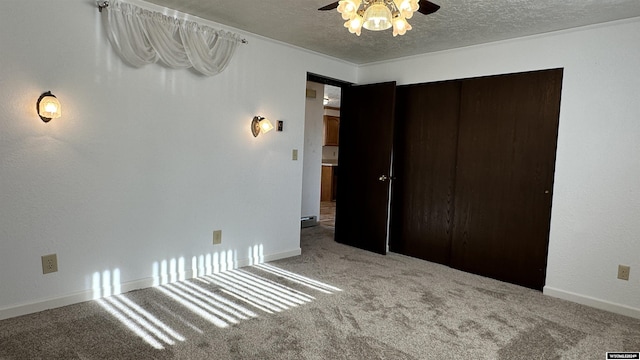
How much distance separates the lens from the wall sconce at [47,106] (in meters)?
2.64

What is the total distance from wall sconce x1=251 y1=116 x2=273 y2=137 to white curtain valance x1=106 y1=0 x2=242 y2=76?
61 cm

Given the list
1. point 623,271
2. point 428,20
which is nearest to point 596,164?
point 623,271

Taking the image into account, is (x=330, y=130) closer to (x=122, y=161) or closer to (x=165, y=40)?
(x=165, y=40)

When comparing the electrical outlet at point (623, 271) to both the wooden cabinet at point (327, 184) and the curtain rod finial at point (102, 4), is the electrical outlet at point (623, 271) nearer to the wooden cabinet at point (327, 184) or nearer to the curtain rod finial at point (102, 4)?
the curtain rod finial at point (102, 4)

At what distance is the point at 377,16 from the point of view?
188cm

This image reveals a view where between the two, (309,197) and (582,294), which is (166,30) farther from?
(582,294)

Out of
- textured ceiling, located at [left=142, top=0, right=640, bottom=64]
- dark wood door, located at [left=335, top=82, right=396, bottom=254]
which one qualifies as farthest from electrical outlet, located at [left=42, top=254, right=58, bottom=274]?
dark wood door, located at [left=335, top=82, right=396, bottom=254]

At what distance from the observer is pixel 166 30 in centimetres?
318

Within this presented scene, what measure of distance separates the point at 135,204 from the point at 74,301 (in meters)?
0.83

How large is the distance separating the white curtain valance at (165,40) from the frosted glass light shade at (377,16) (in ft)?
6.45

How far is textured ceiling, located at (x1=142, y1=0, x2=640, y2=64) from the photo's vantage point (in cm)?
290

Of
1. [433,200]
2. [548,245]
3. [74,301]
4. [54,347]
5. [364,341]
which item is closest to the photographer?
[54,347]

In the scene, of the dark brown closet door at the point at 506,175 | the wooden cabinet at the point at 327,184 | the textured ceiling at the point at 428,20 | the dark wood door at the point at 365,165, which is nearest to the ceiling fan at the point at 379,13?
the textured ceiling at the point at 428,20

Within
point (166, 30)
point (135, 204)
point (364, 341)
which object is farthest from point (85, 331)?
point (166, 30)
